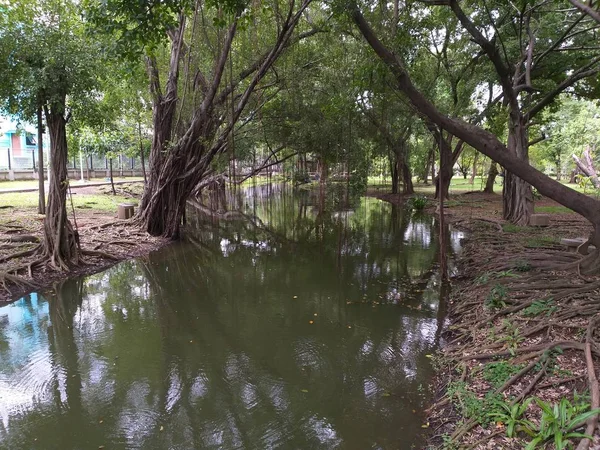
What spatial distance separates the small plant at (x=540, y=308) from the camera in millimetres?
4840

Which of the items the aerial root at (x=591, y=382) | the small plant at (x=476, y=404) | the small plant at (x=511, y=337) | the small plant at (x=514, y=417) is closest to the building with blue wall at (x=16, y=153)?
the small plant at (x=511, y=337)

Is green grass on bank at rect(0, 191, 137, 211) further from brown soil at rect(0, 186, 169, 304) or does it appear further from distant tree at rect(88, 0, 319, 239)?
distant tree at rect(88, 0, 319, 239)

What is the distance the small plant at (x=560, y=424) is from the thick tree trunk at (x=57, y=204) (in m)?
8.27

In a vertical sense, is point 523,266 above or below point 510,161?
below

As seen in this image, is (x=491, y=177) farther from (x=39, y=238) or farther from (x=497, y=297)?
(x=39, y=238)

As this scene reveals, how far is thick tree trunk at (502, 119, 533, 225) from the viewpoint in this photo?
11.6m

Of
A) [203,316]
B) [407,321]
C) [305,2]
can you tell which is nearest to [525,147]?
[305,2]

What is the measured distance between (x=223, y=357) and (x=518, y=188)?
37.2ft

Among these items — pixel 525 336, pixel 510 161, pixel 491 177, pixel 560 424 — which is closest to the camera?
pixel 560 424

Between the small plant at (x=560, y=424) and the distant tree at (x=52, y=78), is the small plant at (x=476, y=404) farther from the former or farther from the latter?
the distant tree at (x=52, y=78)

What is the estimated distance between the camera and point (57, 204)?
7953 mm

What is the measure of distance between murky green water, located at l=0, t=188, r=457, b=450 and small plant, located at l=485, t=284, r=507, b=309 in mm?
826

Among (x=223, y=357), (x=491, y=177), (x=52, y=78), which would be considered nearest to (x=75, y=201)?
(x=52, y=78)

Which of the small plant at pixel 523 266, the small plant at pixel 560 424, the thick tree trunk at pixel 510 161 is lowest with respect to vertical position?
the small plant at pixel 560 424
